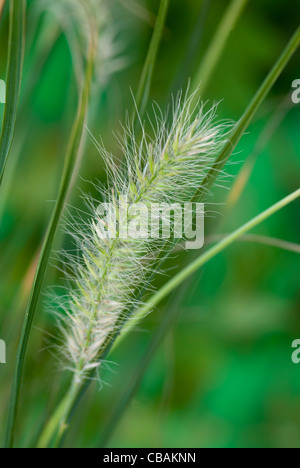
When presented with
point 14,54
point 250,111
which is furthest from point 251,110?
point 14,54

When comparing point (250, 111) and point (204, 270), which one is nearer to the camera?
point (250, 111)

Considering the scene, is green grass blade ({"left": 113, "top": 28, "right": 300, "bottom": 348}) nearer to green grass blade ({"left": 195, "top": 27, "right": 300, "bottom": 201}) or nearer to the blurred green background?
green grass blade ({"left": 195, "top": 27, "right": 300, "bottom": 201})

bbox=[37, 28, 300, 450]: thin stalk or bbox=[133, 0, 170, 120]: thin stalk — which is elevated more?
bbox=[133, 0, 170, 120]: thin stalk

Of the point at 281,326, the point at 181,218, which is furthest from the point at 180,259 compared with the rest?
the point at 281,326

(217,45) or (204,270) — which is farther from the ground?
(217,45)

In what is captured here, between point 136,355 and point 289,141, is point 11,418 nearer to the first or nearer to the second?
point 136,355

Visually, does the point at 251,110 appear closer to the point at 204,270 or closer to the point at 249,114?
the point at 249,114

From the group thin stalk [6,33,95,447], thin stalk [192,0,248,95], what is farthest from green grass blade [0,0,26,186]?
thin stalk [192,0,248,95]

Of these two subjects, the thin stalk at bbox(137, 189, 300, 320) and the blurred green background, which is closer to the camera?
A: the thin stalk at bbox(137, 189, 300, 320)
